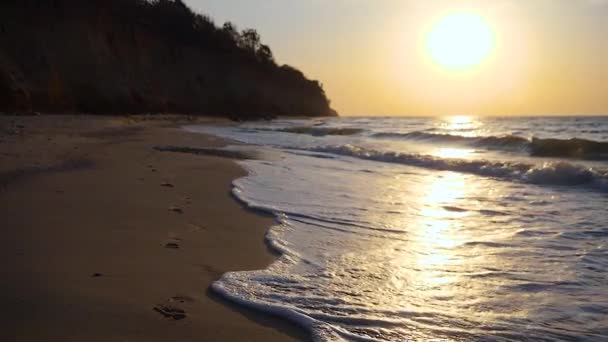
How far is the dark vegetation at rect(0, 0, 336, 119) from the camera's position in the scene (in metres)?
28.7

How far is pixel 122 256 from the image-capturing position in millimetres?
3258

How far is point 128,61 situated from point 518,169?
3662 centimetres

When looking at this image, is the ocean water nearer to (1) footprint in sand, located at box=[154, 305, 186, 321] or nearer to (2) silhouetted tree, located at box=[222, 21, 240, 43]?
(1) footprint in sand, located at box=[154, 305, 186, 321]

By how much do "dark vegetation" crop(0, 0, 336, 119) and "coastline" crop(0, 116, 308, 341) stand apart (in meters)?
20.4

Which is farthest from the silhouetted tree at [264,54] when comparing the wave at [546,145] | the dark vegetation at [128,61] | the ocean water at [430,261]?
the ocean water at [430,261]

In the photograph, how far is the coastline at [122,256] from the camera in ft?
7.62

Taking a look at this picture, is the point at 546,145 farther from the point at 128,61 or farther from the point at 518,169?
the point at 128,61

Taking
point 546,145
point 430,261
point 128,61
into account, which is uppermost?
point 128,61

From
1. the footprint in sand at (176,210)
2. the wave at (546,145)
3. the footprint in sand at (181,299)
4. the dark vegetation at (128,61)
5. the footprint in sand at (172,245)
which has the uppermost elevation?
the dark vegetation at (128,61)

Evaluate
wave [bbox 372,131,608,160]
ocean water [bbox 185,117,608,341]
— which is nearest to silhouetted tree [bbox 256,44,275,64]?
wave [bbox 372,131,608,160]

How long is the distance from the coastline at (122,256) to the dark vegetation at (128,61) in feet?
67.1

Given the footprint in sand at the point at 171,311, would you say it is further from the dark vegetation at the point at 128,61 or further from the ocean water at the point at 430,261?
the dark vegetation at the point at 128,61

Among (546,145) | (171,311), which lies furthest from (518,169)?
(171,311)

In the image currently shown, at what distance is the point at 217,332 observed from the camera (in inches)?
93.0
